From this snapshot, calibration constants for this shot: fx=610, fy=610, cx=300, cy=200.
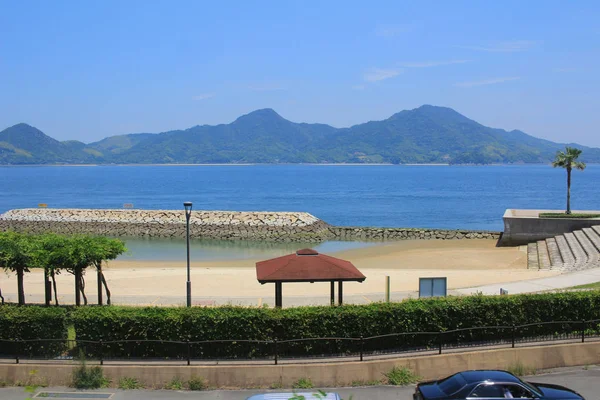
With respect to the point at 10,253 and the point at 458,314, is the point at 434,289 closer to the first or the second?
the point at 458,314

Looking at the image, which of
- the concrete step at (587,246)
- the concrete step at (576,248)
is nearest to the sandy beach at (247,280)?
the concrete step at (576,248)

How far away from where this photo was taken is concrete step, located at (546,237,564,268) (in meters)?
34.6

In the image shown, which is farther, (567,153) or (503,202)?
(503,202)

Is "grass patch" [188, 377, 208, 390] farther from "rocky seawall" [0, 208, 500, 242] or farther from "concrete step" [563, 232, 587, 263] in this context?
"rocky seawall" [0, 208, 500, 242]

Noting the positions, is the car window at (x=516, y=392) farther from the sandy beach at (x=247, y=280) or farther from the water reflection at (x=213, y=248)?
the water reflection at (x=213, y=248)

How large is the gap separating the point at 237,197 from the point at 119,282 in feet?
352

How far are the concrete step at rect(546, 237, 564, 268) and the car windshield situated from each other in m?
23.2

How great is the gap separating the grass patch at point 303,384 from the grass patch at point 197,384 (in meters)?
2.15

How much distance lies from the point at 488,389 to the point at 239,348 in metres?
6.39

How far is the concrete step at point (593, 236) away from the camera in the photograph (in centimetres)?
3646

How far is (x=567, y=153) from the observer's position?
5528cm

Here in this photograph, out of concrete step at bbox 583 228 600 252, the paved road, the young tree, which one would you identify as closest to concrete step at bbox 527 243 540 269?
concrete step at bbox 583 228 600 252

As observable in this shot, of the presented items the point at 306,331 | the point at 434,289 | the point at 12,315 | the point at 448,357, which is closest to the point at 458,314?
the point at 448,357

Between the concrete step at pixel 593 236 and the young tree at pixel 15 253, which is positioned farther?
the concrete step at pixel 593 236
